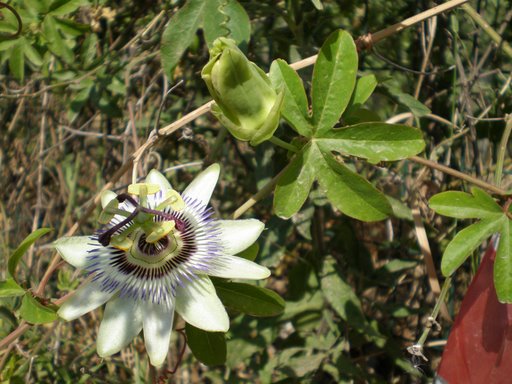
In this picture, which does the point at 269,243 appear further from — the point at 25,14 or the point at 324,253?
the point at 25,14

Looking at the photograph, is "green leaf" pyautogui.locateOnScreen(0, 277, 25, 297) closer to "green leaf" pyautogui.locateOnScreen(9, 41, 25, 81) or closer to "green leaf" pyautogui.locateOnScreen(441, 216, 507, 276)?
"green leaf" pyautogui.locateOnScreen(9, 41, 25, 81)

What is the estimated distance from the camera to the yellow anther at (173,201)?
1.26 m

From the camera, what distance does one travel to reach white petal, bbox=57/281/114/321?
1.29 m

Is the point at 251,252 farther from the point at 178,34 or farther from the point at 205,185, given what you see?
the point at 178,34

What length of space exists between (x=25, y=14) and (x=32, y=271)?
0.88 meters

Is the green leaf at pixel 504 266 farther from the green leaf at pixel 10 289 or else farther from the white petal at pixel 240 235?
the green leaf at pixel 10 289

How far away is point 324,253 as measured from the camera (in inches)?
81.7

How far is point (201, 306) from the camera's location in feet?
4.20

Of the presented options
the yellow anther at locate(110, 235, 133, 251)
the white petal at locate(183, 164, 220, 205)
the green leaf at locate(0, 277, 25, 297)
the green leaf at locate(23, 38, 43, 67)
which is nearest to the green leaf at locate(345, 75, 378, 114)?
the white petal at locate(183, 164, 220, 205)

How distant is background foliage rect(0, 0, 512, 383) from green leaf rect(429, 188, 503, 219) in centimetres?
37

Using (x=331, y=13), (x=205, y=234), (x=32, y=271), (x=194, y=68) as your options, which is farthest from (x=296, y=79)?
(x=32, y=271)

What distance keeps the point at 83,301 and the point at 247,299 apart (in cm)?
34

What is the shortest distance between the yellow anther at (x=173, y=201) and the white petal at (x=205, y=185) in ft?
0.36

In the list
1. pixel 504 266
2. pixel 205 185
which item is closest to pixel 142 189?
pixel 205 185
